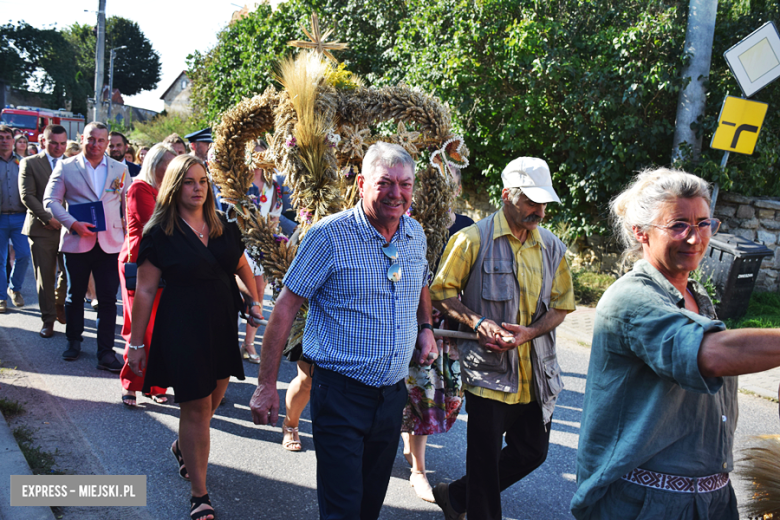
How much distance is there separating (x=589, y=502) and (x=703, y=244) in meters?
0.86

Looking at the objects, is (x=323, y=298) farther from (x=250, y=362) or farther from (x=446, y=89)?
(x=446, y=89)

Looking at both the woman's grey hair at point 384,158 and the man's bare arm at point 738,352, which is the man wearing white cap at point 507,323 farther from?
the man's bare arm at point 738,352

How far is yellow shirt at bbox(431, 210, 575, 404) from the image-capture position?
2941 mm

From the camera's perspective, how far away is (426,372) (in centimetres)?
337

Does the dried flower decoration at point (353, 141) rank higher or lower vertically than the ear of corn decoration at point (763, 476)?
higher

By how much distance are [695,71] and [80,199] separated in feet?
27.2

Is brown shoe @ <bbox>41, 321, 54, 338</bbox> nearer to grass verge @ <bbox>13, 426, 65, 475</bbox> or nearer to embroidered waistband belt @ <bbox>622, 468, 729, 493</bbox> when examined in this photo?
grass verge @ <bbox>13, 426, 65, 475</bbox>

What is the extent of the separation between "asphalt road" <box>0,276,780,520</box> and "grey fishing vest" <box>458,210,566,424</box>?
878 millimetres

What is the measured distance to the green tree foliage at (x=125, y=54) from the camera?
235 feet

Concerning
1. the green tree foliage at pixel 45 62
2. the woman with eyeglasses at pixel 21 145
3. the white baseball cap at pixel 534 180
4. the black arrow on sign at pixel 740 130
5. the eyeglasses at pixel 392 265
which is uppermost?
the green tree foliage at pixel 45 62

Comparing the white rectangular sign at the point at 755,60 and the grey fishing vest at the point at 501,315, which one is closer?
the grey fishing vest at the point at 501,315

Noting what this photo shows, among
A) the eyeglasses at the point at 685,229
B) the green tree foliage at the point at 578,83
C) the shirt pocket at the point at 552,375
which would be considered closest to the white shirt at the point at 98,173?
the green tree foliage at the point at 578,83

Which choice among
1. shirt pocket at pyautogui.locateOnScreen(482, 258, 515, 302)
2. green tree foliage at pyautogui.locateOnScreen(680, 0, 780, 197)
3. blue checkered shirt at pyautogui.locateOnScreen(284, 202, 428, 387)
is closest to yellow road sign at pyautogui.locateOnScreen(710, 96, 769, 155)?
green tree foliage at pyautogui.locateOnScreen(680, 0, 780, 197)

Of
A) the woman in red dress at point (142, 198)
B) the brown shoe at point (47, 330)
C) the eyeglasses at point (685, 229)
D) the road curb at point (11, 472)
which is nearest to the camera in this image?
the eyeglasses at point (685, 229)
